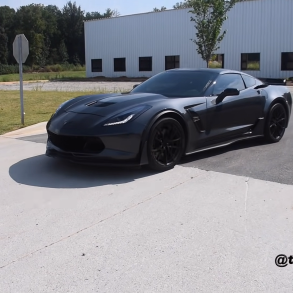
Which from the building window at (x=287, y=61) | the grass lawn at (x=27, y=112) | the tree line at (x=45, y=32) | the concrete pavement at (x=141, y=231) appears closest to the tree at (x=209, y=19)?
the building window at (x=287, y=61)

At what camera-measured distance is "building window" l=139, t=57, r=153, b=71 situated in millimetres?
40281

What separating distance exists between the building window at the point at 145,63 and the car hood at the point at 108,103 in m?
34.8

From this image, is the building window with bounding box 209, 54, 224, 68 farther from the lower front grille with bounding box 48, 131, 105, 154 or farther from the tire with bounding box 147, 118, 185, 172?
the lower front grille with bounding box 48, 131, 105, 154

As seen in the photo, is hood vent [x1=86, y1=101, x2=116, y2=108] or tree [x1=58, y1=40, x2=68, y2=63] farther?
tree [x1=58, y1=40, x2=68, y2=63]

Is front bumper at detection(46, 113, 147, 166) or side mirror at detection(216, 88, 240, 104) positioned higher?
side mirror at detection(216, 88, 240, 104)

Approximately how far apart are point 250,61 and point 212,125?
30.3 metres

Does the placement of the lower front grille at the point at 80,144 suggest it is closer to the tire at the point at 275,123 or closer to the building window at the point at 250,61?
the tire at the point at 275,123

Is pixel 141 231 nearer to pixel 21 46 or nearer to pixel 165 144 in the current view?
pixel 165 144

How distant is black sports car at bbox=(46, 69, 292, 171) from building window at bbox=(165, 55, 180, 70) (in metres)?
32.2

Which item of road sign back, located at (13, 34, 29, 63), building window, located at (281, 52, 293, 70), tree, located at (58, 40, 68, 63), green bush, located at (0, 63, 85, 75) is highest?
tree, located at (58, 40, 68, 63)

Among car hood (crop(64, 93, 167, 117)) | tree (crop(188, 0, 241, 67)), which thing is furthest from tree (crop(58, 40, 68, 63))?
car hood (crop(64, 93, 167, 117))

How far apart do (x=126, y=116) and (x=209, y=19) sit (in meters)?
26.5

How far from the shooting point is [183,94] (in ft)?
19.9

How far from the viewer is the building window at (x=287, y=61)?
32656 millimetres
